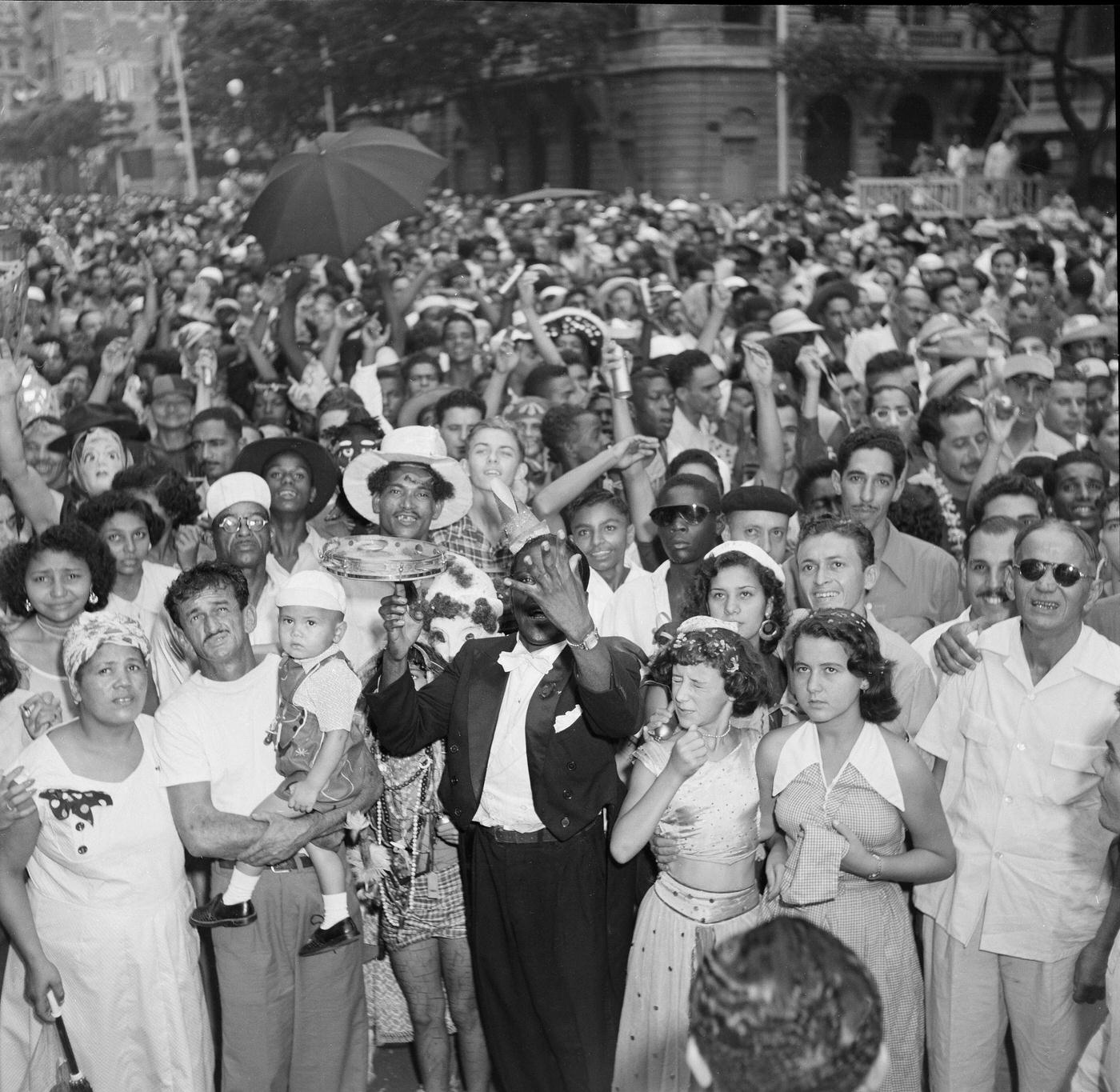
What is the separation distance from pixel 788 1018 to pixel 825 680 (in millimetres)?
2000

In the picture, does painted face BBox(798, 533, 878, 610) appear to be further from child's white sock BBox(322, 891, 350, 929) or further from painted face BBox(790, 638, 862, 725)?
child's white sock BBox(322, 891, 350, 929)

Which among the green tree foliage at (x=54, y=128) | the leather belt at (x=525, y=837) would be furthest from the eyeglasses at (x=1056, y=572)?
the green tree foliage at (x=54, y=128)

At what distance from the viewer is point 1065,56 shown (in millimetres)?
39438

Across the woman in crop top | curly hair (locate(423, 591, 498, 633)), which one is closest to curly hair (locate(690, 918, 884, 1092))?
the woman in crop top

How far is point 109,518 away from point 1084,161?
35180mm

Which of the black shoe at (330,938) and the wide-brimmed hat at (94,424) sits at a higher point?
the wide-brimmed hat at (94,424)

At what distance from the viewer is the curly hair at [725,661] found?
392cm

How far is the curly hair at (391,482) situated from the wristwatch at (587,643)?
1.48 m

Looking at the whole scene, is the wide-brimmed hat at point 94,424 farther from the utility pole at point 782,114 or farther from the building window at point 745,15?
the building window at point 745,15

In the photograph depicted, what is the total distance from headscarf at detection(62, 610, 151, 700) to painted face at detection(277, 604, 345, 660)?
1.24ft

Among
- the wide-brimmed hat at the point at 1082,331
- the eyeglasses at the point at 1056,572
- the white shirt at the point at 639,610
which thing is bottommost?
the white shirt at the point at 639,610

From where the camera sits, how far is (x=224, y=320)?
489 inches

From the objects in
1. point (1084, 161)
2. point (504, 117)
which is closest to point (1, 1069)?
point (1084, 161)

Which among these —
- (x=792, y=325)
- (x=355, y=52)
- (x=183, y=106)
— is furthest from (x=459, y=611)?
(x=355, y=52)
